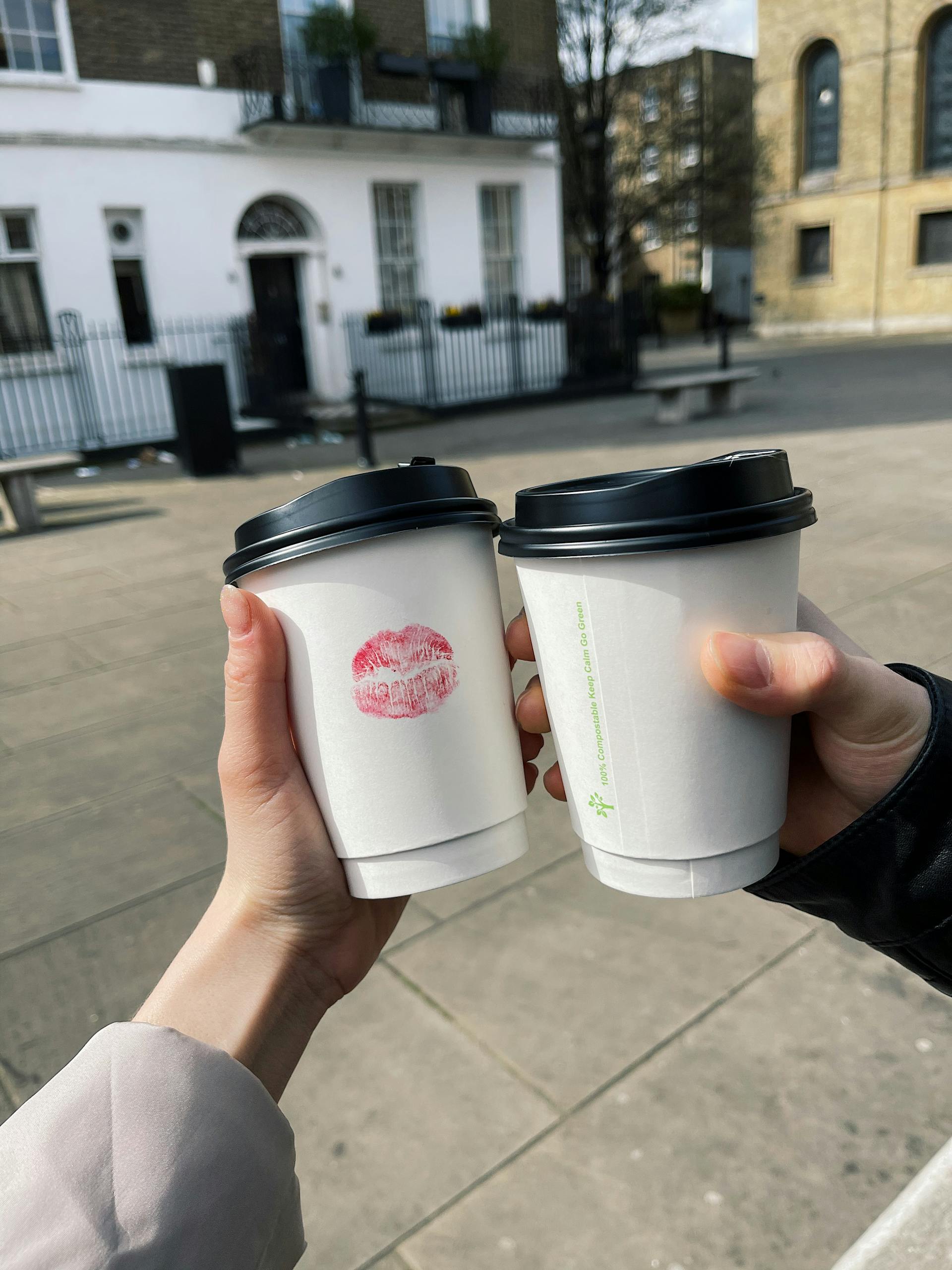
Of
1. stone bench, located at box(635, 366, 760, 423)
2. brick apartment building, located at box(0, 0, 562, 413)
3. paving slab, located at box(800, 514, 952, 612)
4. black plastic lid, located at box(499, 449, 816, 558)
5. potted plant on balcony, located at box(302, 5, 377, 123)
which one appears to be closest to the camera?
black plastic lid, located at box(499, 449, 816, 558)

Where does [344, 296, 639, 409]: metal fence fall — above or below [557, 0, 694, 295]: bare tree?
below

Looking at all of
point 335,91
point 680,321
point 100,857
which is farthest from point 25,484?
point 680,321

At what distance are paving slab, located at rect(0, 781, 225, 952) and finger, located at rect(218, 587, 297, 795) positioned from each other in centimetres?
214

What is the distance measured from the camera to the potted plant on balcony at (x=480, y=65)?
16.7 m

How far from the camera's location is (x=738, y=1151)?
2.11 meters

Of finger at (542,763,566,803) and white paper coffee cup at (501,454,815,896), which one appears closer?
white paper coffee cup at (501,454,815,896)

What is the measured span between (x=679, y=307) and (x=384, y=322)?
24.8m

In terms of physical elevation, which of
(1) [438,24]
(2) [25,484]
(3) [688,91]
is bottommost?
(2) [25,484]

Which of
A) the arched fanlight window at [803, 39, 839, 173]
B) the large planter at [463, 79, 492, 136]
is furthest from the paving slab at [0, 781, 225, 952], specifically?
the arched fanlight window at [803, 39, 839, 173]

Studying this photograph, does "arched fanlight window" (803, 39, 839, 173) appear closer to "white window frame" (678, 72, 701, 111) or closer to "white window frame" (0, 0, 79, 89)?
"white window frame" (678, 72, 701, 111)

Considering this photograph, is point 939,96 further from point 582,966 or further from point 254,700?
point 254,700

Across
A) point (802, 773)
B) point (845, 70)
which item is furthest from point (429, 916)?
point (845, 70)

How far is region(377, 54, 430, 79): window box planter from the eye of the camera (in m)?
16.0

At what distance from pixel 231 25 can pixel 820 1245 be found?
16.9 metres
